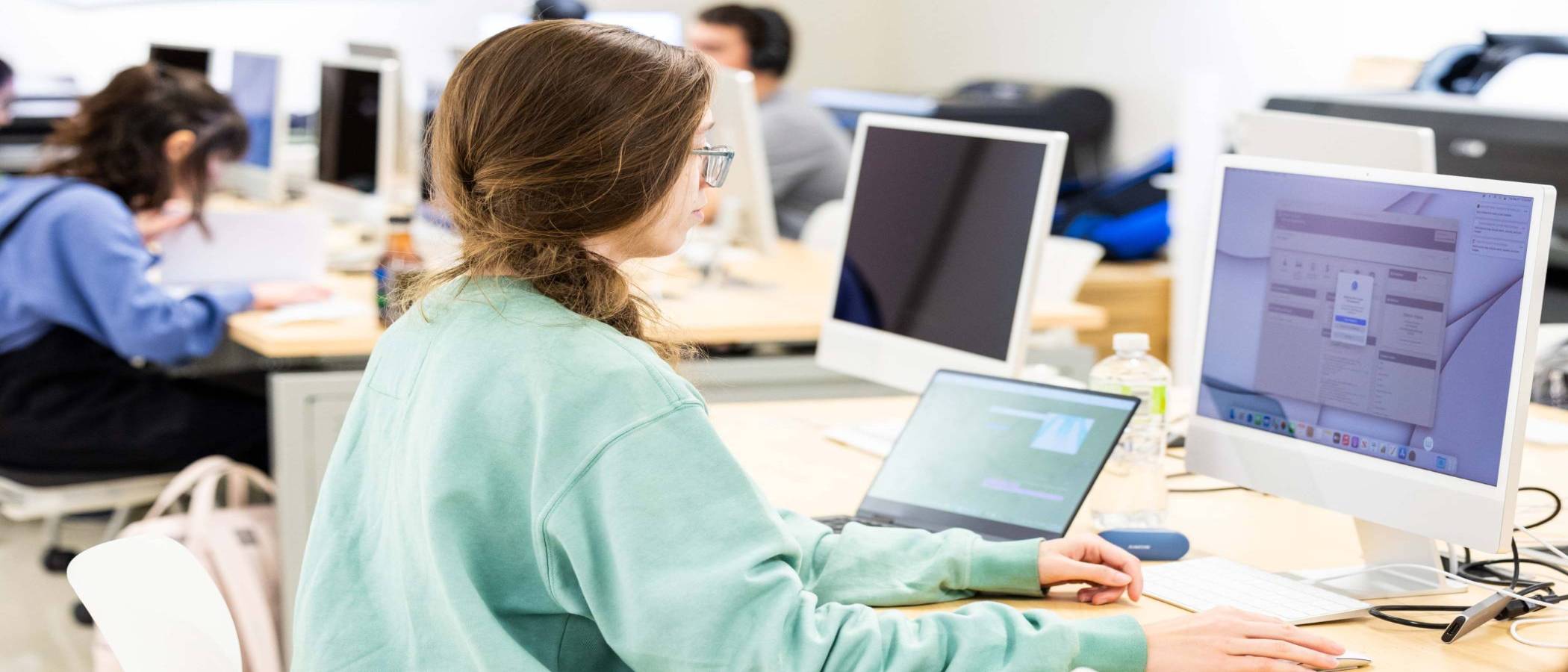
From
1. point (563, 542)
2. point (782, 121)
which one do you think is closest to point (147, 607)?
point (563, 542)

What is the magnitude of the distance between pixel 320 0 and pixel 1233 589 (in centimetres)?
553

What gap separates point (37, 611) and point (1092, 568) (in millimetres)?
2670

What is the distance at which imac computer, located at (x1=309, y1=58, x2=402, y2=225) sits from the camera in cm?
384

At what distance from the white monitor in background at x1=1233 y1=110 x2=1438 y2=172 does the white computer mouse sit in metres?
0.95

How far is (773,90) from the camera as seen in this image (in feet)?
14.9

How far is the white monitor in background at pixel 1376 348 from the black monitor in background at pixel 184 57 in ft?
13.3

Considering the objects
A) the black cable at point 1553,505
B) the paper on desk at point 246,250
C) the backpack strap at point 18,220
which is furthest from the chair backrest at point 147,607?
the paper on desk at point 246,250

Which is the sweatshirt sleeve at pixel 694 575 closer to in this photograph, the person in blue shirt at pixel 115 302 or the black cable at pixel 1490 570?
the black cable at pixel 1490 570

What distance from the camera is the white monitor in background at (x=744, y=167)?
330 centimetres

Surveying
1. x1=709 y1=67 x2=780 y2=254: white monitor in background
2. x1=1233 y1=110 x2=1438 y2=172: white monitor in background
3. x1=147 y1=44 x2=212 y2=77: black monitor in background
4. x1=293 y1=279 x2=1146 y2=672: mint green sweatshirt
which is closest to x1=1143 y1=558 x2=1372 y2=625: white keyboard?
x1=293 y1=279 x2=1146 y2=672: mint green sweatshirt

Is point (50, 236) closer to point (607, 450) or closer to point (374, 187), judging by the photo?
point (374, 187)

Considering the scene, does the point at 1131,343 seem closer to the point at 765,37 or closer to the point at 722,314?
the point at 722,314

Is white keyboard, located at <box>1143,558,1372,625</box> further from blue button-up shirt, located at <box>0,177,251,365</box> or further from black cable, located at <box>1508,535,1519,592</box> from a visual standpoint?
blue button-up shirt, located at <box>0,177,251,365</box>

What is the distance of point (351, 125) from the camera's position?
395cm
